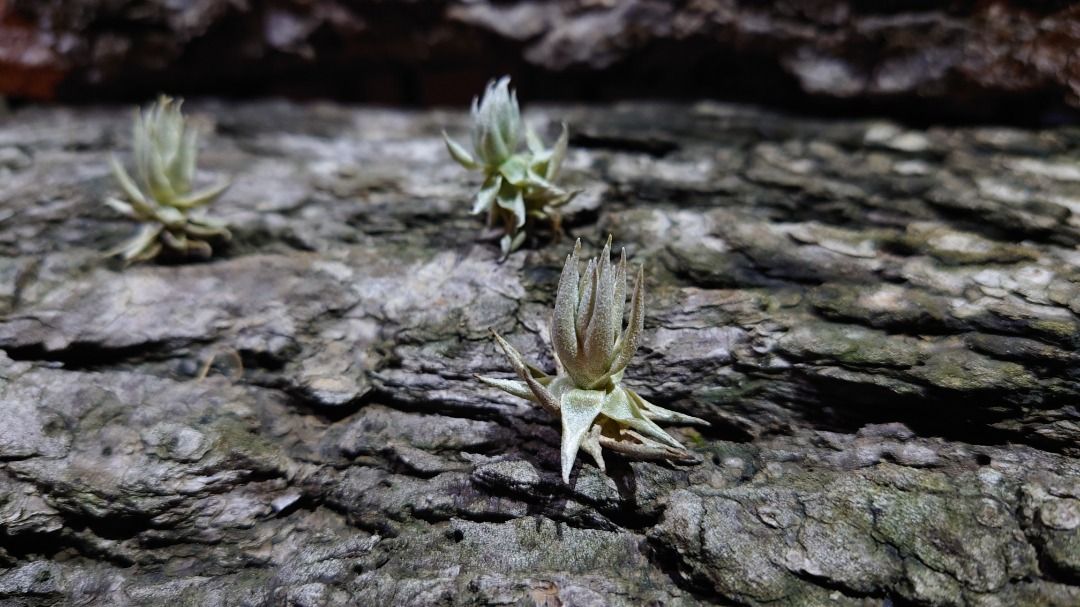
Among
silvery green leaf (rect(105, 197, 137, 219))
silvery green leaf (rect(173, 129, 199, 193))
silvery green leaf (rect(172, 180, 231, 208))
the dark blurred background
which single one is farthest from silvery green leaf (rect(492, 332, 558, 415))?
the dark blurred background

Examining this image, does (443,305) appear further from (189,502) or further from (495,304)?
(189,502)

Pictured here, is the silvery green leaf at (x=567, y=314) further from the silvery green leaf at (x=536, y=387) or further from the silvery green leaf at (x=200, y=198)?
the silvery green leaf at (x=200, y=198)

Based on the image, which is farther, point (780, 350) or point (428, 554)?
point (780, 350)

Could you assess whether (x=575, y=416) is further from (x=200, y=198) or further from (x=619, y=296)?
(x=200, y=198)

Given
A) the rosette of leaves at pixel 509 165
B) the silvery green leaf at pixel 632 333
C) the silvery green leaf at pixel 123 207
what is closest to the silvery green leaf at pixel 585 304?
the silvery green leaf at pixel 632 333

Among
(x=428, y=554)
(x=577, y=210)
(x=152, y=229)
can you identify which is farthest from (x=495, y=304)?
(x=152, y=229)
